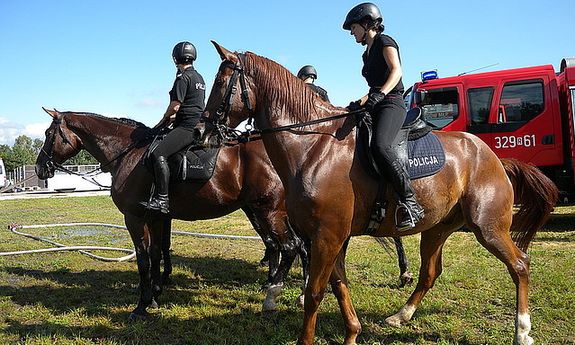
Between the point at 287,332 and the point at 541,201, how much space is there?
9.93 ft

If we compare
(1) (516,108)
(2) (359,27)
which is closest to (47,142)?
(2) (359,27)

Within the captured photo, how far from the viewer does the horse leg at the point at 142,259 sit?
17.4 feet

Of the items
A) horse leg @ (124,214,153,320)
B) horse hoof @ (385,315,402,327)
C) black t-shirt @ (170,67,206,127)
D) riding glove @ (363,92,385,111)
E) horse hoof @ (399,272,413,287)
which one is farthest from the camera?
horse hoof @ (399,272,413,287)

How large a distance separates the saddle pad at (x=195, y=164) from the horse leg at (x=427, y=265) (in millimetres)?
2781

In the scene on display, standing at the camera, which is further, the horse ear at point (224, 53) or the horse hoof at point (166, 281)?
the horse hoof at point (166, 281)

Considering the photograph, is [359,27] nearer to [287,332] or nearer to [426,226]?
[426,226]

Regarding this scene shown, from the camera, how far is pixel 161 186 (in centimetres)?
548

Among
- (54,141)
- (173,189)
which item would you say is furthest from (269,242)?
(54,141)

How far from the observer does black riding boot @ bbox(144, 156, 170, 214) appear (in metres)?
5.43

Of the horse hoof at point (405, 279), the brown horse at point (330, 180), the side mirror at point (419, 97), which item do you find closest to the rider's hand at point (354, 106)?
the brown horse at point (330, 180)

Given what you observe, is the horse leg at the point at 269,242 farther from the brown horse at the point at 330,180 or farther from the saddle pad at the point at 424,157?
the saddle pad at the point at 424,157

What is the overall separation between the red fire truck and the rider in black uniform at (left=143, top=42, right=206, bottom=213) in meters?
6.10

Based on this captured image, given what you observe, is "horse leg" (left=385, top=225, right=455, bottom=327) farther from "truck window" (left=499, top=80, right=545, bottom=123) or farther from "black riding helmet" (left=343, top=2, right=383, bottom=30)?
"truck window" (left=499, top=80, right=545, bottom=123)

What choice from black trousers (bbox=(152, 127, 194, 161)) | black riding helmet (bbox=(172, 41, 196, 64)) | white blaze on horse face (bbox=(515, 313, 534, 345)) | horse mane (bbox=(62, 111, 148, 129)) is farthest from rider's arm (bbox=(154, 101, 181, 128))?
white blaze on horse face (bbox=(515, 313, 534, 345))
